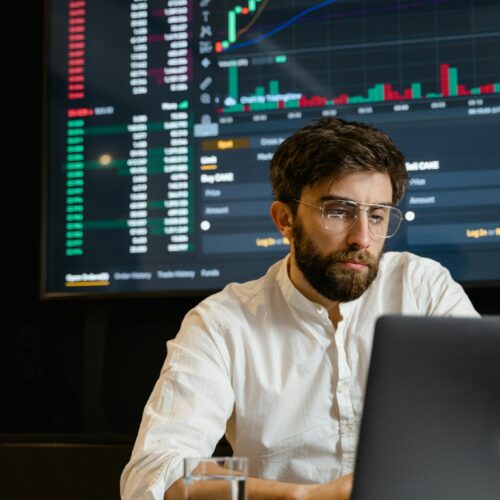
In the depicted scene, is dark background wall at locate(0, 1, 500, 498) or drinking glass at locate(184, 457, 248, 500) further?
dark background wall at locate(0, 1, 500, 498)

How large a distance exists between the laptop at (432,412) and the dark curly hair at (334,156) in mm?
951

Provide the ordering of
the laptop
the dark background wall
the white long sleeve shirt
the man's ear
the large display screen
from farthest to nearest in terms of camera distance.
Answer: the dark background wall
the large display screen
the man's ear
the white long sleeve shirt
the laptop

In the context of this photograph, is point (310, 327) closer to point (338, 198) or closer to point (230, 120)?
point (338, 198)

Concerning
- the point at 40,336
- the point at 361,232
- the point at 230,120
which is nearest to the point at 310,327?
the point at 361,232

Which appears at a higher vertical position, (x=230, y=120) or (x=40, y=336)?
(x=230, y=120)

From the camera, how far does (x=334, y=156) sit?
5.88ft

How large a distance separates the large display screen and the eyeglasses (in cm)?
62

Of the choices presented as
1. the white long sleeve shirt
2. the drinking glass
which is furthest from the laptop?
the white long sleeve shirt

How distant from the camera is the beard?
69.2 inches

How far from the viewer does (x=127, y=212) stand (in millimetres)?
2582

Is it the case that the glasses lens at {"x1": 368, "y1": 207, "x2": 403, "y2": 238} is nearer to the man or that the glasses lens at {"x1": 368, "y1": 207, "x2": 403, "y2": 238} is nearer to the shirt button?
the man

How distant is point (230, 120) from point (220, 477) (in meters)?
1.72

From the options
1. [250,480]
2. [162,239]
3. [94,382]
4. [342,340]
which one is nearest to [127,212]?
[162,239]

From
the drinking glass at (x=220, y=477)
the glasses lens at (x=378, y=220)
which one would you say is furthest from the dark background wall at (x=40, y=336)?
the drinking glass at (x=220, y=477)
